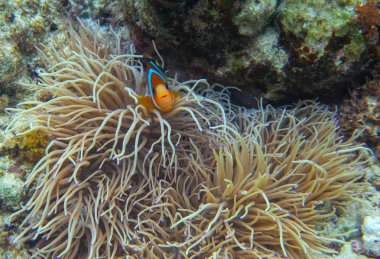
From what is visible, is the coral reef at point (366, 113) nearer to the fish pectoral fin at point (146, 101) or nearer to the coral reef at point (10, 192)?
the fish pectoral fin at point (146, 101)

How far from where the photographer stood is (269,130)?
119 inches

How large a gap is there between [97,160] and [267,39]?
1.74 metres

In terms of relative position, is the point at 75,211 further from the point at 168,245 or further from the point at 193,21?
the point at 193,21

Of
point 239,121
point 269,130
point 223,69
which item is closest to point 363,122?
point 269,130

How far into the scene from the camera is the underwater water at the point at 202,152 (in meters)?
2.28

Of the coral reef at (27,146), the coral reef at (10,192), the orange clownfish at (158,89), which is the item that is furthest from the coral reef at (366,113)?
the coral reef at (10,192)

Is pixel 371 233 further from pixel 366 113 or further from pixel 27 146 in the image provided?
pixel 27 146

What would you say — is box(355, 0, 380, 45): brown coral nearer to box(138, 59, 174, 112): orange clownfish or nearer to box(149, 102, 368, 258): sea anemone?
box(149, 102, 368, 258): sea anemone

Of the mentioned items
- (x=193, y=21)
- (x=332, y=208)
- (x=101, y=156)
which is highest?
(x=193, y=21)

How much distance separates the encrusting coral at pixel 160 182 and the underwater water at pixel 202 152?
0.05ft

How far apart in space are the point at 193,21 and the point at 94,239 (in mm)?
1843

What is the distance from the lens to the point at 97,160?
2.47 m

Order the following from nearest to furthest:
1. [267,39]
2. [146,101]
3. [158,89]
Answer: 1. [158,89]
2. [146,101]
3. [267,39]

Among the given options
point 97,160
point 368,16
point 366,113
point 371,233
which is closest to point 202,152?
A: point 97,160
